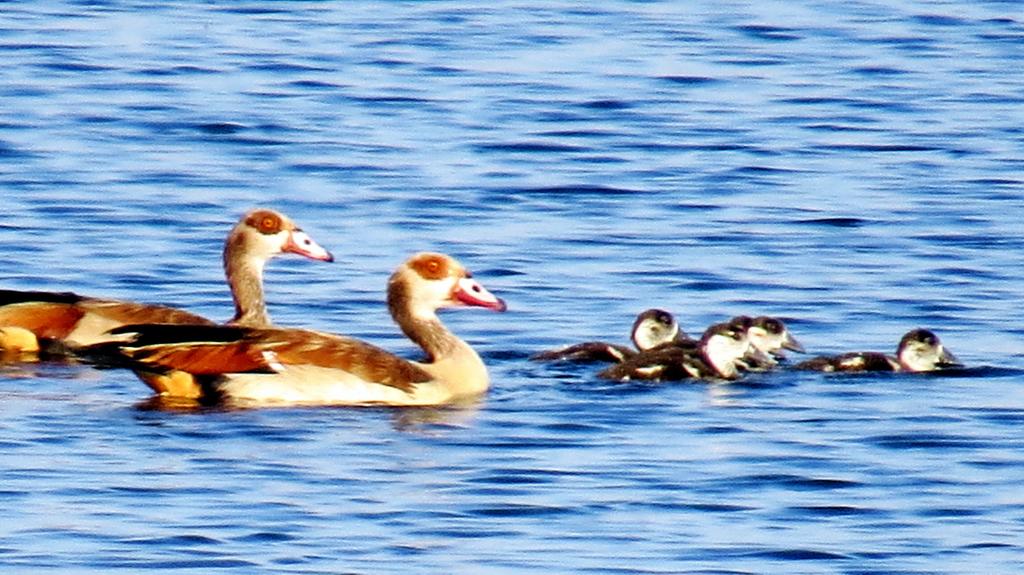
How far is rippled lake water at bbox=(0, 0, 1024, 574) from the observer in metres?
10.8

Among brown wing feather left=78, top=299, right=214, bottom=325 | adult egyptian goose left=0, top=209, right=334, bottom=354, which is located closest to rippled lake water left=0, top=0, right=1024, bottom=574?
adult egyptian goose left=0, top=209, right=334, bottom=354

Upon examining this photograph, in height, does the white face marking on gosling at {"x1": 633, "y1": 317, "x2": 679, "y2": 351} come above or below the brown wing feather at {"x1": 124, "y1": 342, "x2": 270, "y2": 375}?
above

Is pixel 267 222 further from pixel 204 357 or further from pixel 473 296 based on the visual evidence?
pixel 204 357

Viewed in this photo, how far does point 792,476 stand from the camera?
11812mm

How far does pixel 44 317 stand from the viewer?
47.9 feet

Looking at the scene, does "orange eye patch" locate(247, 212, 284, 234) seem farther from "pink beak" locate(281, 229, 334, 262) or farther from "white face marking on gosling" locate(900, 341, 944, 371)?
"white face marking on gosling" locate(900, 341, 944, 371)

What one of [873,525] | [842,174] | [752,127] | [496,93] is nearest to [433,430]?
[873,525]

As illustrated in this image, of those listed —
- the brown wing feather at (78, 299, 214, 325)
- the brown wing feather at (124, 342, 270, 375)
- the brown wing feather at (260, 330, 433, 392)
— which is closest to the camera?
the brown wing feather at (124, 342, 270, 375)

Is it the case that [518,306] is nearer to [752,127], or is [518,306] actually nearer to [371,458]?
[371,458]

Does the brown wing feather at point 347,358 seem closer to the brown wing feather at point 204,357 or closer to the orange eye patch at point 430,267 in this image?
the brown wing feather at point 204,357

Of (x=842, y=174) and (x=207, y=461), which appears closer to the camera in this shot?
(x=207, y=461)

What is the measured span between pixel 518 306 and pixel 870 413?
305cm

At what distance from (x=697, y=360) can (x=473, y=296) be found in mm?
1099

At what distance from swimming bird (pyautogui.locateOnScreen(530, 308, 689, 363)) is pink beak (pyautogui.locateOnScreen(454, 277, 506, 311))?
0.35 m
